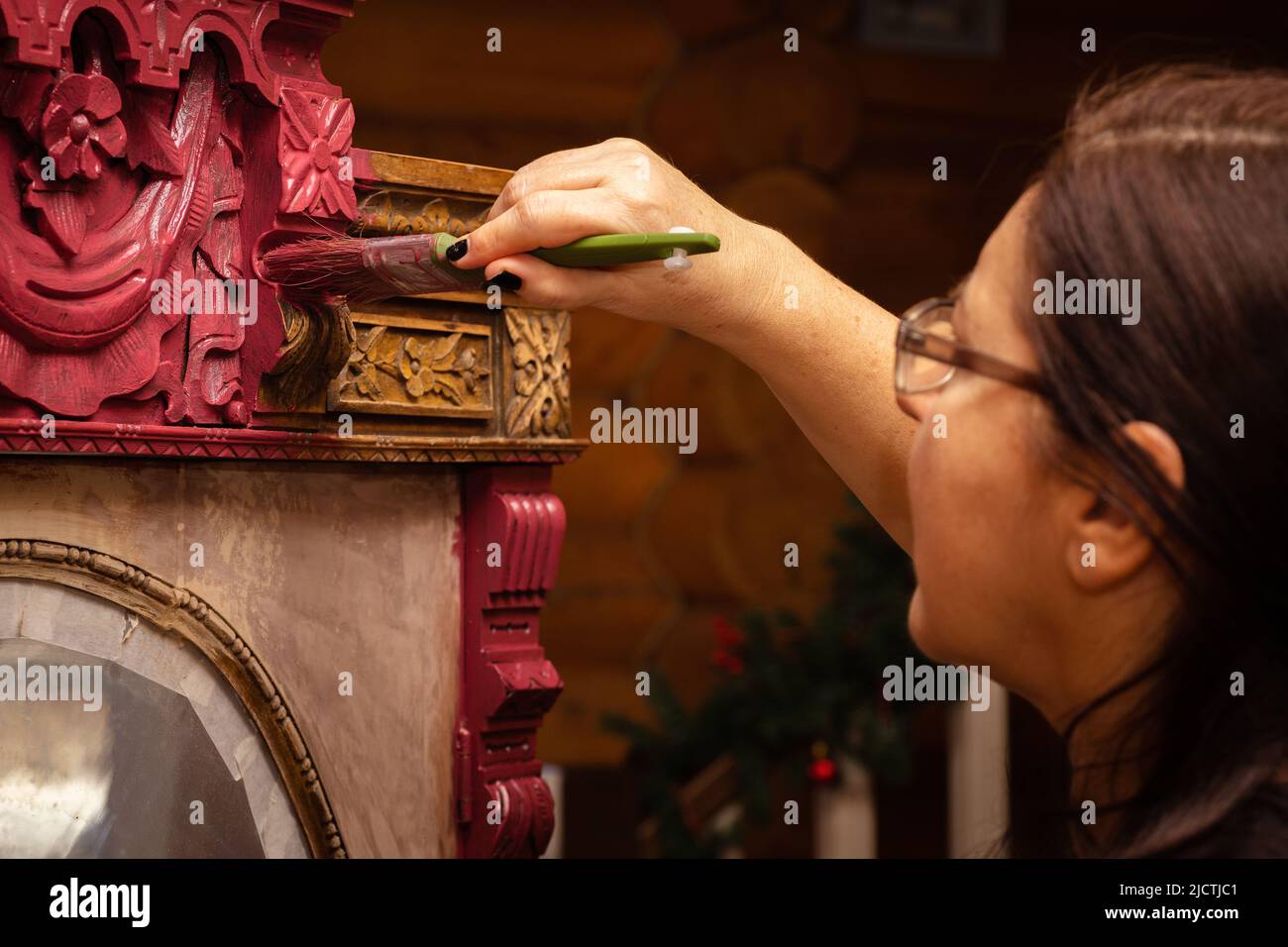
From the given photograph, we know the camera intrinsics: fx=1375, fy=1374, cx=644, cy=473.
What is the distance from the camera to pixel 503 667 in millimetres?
1245

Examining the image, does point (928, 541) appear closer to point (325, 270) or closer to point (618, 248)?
point (618, 248)

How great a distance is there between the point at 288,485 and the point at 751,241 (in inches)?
17.1

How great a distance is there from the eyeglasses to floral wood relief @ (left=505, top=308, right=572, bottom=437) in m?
0.42

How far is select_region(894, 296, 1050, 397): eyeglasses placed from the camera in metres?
0.82

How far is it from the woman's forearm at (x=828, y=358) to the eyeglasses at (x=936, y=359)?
25 cm

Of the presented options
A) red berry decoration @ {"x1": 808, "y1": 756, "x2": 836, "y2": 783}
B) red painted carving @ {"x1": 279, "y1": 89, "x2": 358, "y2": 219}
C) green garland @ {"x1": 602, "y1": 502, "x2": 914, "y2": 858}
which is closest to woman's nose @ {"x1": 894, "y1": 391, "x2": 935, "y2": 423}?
red painted carving @ {"x1": 279, "y1": 89, "x2": 358, "y2": 219}

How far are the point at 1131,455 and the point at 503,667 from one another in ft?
2.16

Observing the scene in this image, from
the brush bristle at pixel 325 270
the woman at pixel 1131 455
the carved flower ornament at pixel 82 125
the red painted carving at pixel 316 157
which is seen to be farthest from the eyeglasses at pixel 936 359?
the carved flower ornament at pixel 82 125

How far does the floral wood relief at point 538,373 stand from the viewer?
49.6 inches

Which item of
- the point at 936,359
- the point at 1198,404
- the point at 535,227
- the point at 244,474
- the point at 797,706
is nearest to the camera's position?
the point at 1198,404

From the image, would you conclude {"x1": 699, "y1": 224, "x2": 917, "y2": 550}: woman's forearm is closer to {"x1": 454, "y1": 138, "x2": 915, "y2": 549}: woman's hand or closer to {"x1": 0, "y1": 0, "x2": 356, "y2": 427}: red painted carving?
{"x1": 454, "y1": 138, "x2": 915, "y2": 549}: woman's hand

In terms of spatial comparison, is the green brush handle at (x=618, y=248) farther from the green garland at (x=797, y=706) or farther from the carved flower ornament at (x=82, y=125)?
the green garland at (x=797, y=706)

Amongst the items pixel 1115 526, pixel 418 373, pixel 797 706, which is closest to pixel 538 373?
pixel 418 373
